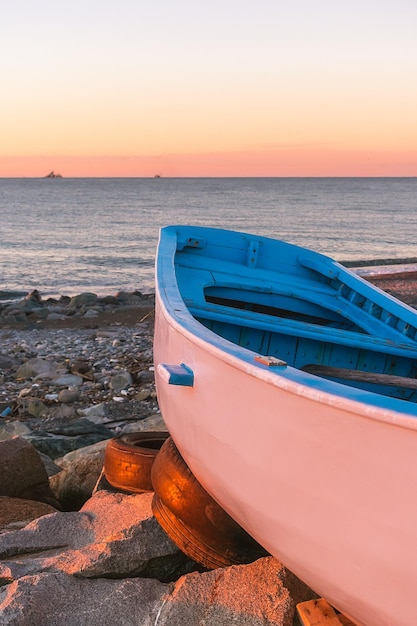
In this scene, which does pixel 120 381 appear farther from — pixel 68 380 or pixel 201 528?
pixel 201 528

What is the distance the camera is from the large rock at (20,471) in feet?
18.1

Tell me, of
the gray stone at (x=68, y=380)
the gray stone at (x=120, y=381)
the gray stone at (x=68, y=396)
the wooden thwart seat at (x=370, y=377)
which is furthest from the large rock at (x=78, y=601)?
the gray stone at (x=68, y=380)

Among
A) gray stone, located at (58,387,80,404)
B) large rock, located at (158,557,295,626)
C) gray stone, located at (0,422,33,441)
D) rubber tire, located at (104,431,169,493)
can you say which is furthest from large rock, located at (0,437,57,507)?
gray stone, located at (58,387,80,404)

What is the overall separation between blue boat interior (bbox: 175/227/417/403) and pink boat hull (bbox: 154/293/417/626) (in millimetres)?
1681

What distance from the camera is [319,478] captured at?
106 inches

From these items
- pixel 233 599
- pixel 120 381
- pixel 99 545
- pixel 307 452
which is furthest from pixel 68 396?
pixel 307 452

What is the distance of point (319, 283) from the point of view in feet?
25.8

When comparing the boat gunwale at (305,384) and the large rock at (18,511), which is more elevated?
the boat gunwale at (305,384)

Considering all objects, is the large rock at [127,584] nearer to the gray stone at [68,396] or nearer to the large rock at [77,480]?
the large rock at [77,480]

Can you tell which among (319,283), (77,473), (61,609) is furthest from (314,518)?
(319,283)

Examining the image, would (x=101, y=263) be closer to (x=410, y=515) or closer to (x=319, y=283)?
(x=319, y=283)

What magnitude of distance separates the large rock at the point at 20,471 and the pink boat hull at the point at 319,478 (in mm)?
2391

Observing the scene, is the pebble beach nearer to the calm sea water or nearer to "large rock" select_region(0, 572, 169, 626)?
"large rock" select_region(0, 572, 169, 626)

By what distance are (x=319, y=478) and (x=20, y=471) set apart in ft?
11.5
